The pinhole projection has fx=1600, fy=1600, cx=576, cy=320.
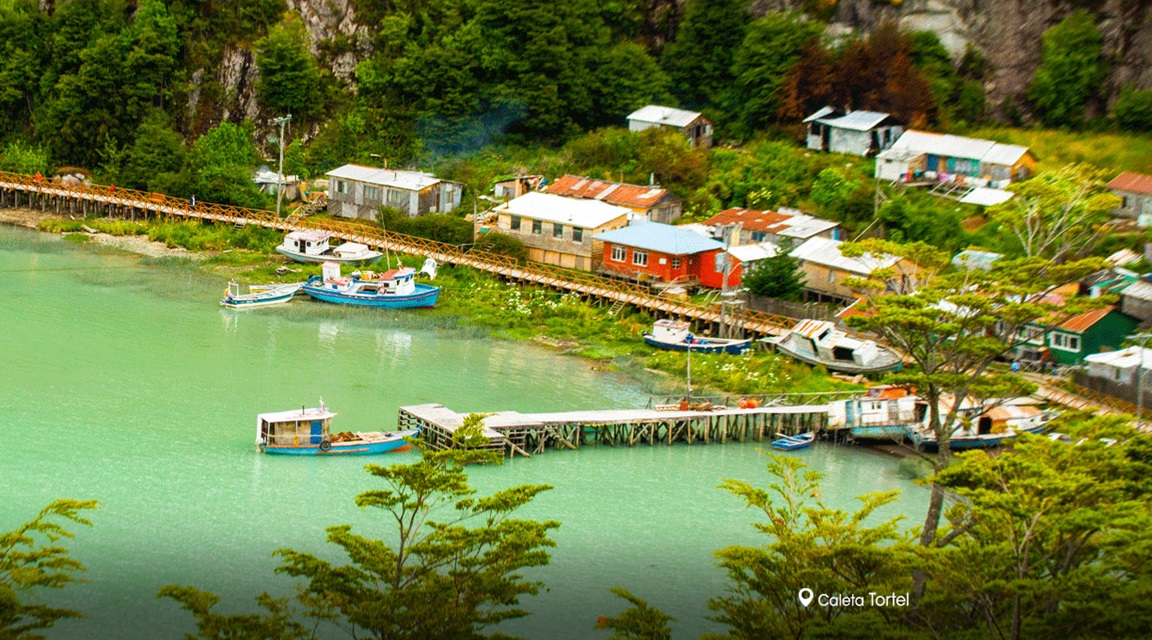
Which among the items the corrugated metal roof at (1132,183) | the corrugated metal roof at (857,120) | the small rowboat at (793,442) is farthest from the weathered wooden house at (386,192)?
the corrugated metal roof at (1132,183)

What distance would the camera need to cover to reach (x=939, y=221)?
158 ft

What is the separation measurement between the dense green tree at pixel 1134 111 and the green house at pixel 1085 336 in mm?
15964

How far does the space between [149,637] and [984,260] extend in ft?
89.0

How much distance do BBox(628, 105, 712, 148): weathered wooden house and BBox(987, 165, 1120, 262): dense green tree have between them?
554 inches

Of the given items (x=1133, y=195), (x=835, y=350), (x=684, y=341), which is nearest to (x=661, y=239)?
(x=684, y=341)

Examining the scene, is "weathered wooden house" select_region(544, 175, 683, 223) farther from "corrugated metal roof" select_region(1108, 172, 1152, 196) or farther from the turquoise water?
"corrugated metal roof" select_region(1108, 172, 1152, 196)

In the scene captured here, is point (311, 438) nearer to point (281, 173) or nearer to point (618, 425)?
point (618, 425)

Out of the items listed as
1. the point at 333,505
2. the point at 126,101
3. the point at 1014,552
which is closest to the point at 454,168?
the point at 126,101

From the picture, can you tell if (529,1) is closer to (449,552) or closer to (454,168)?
(454,168)

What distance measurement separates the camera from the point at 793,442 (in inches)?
1486

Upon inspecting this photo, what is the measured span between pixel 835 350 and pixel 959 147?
14009mm

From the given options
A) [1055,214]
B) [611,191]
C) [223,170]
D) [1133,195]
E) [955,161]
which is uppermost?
[955,161]

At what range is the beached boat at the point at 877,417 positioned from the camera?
38.2 meters

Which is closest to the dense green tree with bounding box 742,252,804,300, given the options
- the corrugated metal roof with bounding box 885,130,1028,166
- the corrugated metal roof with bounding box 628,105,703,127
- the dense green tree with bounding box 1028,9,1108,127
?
the corrugated metal roof with bounding box 885,130,1028,166
